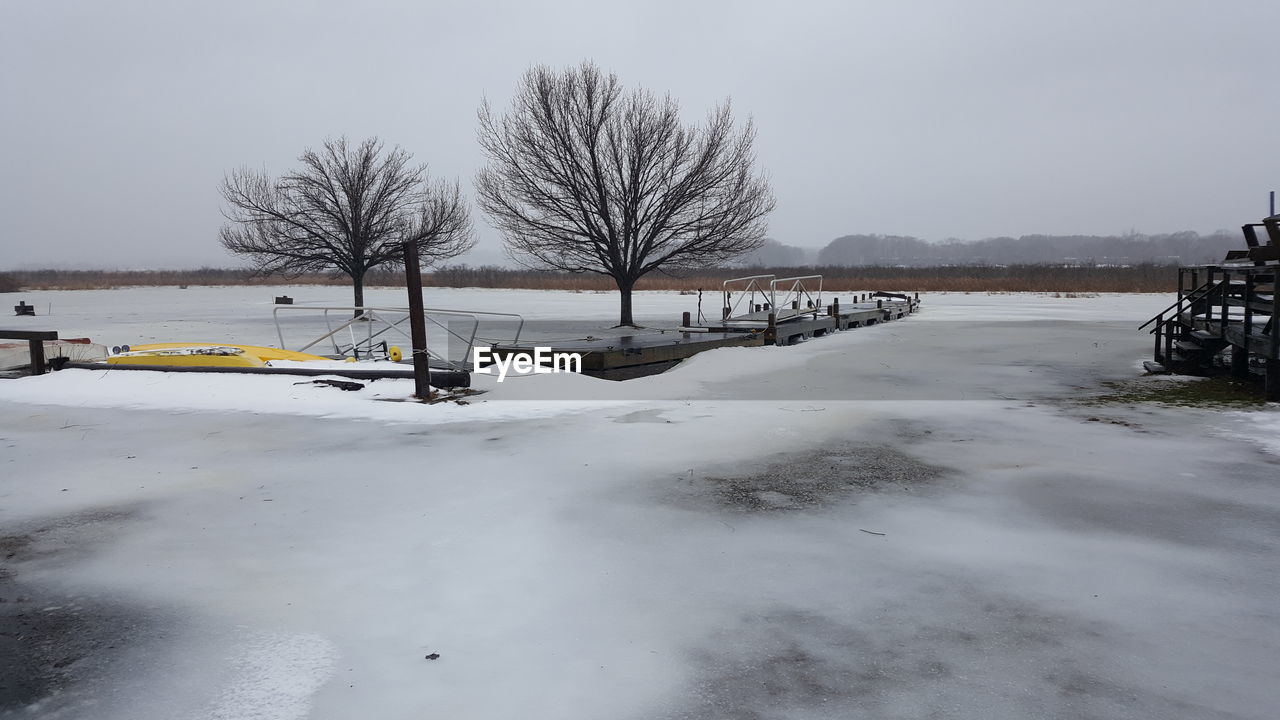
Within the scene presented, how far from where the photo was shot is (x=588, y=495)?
6238 millimetres

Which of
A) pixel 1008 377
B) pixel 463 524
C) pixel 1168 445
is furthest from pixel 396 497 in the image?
pixel 1008 377

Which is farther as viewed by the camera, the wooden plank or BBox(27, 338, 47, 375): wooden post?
BBox(27, 338, 47, 375): wooden post

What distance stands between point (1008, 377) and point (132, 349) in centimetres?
1543

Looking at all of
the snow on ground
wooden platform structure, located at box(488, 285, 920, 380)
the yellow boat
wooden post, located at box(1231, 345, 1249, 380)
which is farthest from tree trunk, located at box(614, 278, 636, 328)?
wooden post, located at box(1231, 345, 1249, 380)

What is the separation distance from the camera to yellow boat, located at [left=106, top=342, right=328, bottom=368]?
1283cm

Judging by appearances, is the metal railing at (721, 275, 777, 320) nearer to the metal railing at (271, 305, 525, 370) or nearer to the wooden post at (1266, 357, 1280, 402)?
the metal railing at (271, 305, 525, 370)

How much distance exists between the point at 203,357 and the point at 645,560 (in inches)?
423

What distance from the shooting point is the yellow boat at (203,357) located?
12828mm

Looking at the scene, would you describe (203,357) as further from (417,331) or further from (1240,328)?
(1240,328)

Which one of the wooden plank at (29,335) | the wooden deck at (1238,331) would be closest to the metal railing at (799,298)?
the wooden deck at (1238,331)

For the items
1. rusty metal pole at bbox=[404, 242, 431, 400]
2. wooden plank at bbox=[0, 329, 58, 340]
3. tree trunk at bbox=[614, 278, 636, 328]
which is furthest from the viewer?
tree trunk at bbox=[614, 278, 636, 328]

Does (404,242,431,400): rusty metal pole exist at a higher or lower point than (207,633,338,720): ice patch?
higher

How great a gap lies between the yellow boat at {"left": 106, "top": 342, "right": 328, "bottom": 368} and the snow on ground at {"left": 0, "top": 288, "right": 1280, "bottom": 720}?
117 inches

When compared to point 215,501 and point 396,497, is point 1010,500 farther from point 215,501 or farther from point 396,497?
point 215,501
